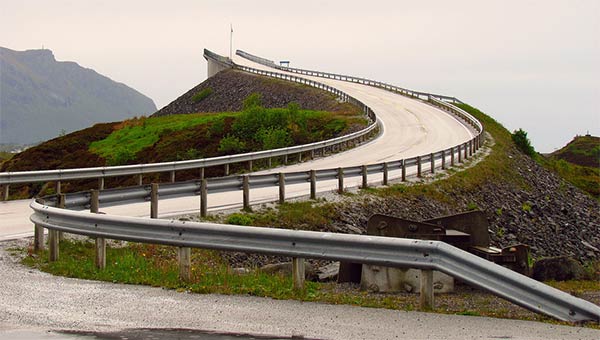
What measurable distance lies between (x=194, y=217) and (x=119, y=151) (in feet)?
111

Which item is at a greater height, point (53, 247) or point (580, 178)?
point (53, 247)

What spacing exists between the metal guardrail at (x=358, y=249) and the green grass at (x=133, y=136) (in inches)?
1518

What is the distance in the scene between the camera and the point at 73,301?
994 cm

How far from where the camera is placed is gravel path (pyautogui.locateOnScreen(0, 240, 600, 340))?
838 cm

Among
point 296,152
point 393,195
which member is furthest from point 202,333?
point 296,152

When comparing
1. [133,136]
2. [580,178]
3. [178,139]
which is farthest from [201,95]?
[178,139]

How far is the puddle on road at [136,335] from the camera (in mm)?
7924

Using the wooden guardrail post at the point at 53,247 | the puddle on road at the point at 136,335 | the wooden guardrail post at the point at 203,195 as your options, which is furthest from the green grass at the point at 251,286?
the wooden guardrail post at the point at 203,195

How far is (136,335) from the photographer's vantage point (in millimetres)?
8016

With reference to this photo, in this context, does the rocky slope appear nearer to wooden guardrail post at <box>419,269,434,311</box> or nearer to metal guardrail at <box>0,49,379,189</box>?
metal guardrail at <box>0,49,379,189</box>

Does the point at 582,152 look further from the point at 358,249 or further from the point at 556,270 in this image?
the point at 358,249

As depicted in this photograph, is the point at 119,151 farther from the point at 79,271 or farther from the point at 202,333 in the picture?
the point at 202,333

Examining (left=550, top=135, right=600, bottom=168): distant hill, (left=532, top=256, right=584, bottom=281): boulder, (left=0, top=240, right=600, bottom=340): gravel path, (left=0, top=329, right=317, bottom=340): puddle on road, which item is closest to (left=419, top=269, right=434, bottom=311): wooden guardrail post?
(left=0, top=240, right=600, bottom=340): gravel path

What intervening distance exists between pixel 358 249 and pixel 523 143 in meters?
53.5
